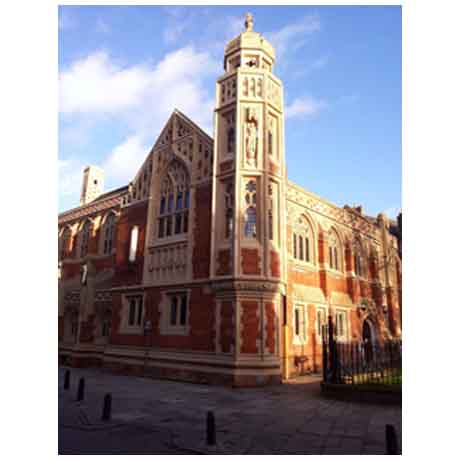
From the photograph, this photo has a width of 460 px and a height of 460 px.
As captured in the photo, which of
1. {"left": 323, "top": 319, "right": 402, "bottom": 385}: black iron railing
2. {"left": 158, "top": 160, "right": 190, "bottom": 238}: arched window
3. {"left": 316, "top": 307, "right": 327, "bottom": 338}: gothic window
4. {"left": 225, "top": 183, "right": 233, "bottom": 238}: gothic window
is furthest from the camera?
{"left": 316, "top": 307, "right": 327, "bottom": 338}: gothic window

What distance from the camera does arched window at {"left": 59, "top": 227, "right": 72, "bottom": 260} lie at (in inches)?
1193

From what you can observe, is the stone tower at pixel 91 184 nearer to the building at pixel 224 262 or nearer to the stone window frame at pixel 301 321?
the building at pixel 224 262

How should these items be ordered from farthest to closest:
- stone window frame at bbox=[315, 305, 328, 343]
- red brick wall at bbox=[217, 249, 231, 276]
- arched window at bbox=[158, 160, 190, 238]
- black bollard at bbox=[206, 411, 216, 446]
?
stone window frame at bbox=[315, 305, 328, 343]
arched window at bbox=[158, 160, 190, 238]
red brick wall at bbox=[217, 249, 231, 276]
black bollard at bbox=[206, 411, 216, 446]

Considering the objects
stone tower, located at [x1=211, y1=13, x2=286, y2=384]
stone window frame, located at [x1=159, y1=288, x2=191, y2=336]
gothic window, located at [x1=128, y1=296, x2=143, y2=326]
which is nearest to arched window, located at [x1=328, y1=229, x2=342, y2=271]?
stone tower, located at [x1=211, y1=13, x2=286, y2=384]

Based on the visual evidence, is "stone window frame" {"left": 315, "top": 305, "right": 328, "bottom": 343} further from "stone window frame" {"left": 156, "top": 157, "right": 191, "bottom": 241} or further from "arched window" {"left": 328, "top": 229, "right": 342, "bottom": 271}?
"stone window frame" {"left": 156, "top": 157, "right": 191, "bottom": 241}

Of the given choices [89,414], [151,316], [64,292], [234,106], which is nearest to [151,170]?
[234,106]

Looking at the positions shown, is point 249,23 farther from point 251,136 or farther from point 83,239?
point 83,239

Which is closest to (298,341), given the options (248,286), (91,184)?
(248,286)

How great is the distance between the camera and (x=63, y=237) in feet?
104

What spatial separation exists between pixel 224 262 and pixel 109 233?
43.8ft

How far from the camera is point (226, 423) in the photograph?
8922mm

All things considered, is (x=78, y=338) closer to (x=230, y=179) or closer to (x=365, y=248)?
(x=230, y=179)

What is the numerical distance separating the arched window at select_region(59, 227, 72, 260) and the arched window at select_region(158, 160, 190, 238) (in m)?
12.5

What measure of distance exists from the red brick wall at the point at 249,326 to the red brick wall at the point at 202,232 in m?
2.88
